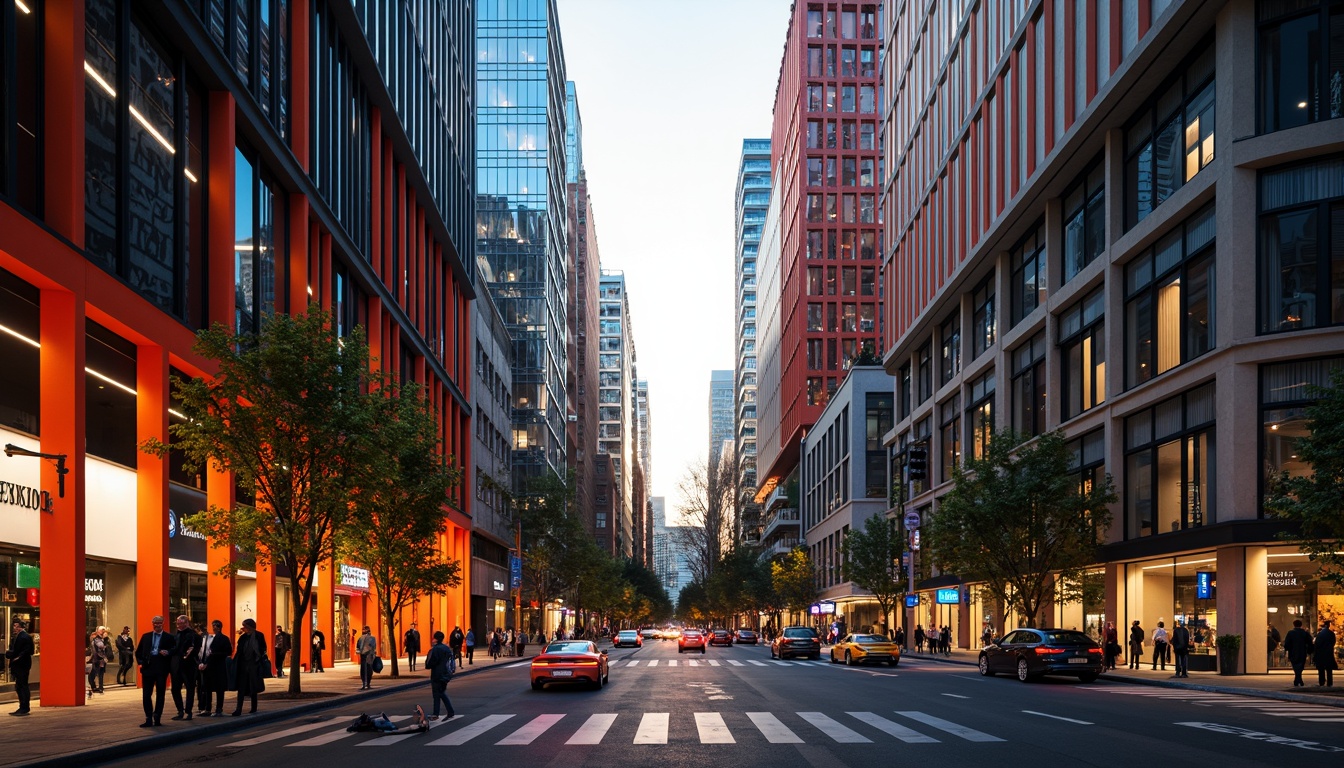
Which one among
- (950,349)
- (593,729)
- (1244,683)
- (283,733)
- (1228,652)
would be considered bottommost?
(1244,683)

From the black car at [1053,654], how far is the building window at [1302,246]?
32.8 feet

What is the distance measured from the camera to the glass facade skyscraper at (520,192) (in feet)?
326

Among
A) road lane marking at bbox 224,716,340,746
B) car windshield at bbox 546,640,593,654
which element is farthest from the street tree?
car windshield at bbox 546,640,593,654

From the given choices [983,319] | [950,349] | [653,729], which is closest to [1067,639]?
[653,729]

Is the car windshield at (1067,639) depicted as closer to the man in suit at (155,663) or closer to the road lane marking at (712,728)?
the road lane marking at (712,728)

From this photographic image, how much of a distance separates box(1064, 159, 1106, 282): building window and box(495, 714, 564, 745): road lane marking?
98.3 ft

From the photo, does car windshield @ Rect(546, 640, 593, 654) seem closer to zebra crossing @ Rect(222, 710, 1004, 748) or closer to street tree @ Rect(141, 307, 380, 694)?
street tree @ Rect(141, 307, 380, 694)

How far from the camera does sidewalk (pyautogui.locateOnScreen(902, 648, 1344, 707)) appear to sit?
24.3m

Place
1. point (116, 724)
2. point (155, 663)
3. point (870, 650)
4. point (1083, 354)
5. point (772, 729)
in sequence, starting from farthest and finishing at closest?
1. point (1083, 354)
2. point (870, 650)
3. point (155, 663)
4. point (116, 724)
5. point (772, 729)

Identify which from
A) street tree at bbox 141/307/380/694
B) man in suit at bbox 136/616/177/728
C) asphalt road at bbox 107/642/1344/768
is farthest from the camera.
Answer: street tree at bbox 141/307/380/694

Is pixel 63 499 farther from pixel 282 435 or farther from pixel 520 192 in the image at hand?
pixel 520 192

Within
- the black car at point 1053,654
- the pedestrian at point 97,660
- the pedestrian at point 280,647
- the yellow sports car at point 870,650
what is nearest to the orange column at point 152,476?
the pedestrian at point 97,660

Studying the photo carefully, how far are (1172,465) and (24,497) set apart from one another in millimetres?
31343

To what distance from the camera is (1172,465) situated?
36.5 m
